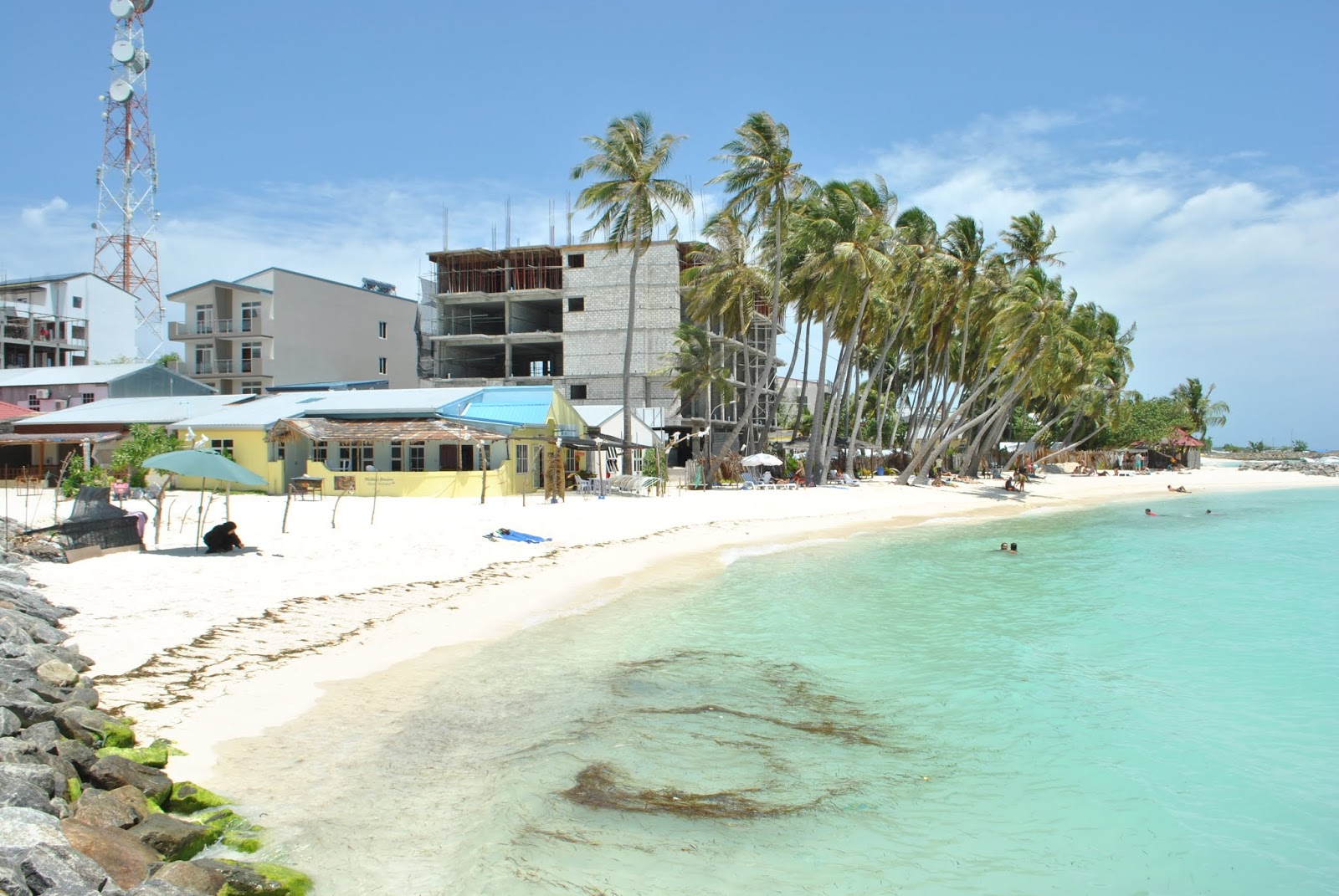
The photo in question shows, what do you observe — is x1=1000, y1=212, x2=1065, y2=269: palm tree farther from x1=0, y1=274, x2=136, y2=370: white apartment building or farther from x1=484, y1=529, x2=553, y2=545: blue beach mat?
x1=0, y1=274, x2=136, y2=370: white apartment building

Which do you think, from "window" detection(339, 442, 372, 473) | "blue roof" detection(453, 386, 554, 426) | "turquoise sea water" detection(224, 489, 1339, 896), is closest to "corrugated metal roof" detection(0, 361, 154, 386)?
"window" detection(339, 442, 372, 473)

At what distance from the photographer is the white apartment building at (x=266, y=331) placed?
4997cm

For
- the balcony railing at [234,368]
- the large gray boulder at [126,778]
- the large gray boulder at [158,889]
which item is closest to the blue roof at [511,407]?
the large gray boulder at [126,778]

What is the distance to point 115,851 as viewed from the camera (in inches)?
187

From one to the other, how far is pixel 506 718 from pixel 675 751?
5.61ft

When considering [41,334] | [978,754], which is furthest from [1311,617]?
[41,334]

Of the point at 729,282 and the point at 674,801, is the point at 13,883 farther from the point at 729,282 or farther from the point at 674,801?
the point at 729,282

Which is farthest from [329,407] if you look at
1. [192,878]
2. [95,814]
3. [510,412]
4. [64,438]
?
[192,878]

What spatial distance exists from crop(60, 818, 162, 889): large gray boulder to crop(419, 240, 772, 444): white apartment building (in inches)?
1597

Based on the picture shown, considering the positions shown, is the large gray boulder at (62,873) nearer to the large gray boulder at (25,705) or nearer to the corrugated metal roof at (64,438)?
the large gray boulder at (25,705)

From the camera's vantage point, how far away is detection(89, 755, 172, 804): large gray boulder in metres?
5.71

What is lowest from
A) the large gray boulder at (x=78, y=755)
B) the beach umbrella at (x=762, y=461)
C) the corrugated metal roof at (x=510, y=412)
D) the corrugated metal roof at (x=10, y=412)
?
the large gray boulder at (x=78, y=755)

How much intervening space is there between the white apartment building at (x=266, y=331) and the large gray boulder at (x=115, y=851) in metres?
48.1

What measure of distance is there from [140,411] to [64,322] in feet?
112
